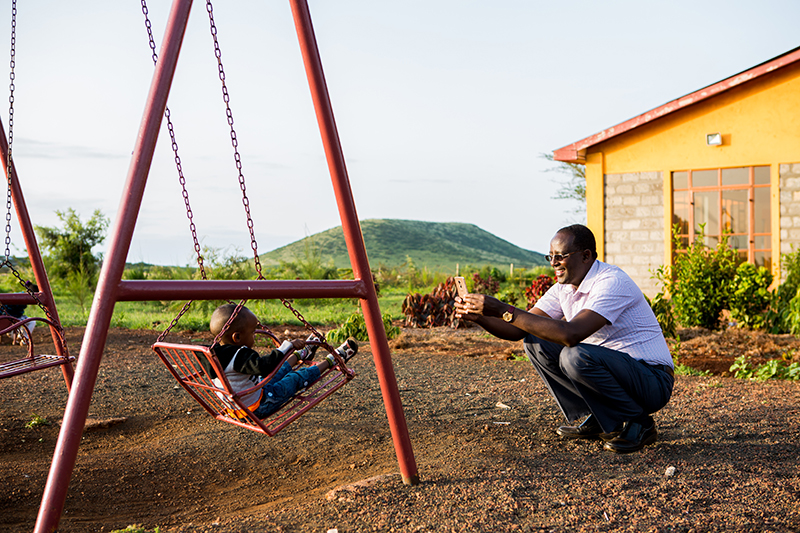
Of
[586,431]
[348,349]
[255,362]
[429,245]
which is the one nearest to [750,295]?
[586,431]

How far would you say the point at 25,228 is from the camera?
4984 mm

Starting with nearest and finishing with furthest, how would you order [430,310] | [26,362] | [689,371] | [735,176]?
[26,362] < [689,371] < [735,176] < [430,310]

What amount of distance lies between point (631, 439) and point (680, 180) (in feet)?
27.6

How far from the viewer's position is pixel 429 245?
73062 millimetres

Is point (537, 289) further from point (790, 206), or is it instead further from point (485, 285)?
point (485, 285)

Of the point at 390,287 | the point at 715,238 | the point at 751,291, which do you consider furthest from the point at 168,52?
the point at 390,287

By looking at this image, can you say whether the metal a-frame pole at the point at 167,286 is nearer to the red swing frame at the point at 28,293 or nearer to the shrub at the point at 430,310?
the red swing frame at the point at 28,293

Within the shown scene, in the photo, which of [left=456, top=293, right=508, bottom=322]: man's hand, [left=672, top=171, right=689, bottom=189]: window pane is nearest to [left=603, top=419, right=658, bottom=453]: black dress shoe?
[left=456, top=293, right=508, bottom=322]: man's hand

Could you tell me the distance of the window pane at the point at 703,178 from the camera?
35.8 feet

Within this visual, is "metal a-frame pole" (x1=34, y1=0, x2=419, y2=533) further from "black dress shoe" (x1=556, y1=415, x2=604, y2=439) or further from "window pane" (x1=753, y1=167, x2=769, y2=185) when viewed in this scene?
"window pane" (x1=753, y1=167, x2=769, y2=185)

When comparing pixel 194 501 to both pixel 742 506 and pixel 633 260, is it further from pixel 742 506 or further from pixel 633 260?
pixel 633 260

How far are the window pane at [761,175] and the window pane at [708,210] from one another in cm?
64

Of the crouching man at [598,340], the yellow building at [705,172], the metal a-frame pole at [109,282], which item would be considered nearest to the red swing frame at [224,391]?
the metal a-frame pole at [109,282]

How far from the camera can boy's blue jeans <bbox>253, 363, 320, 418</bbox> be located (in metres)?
3.58
